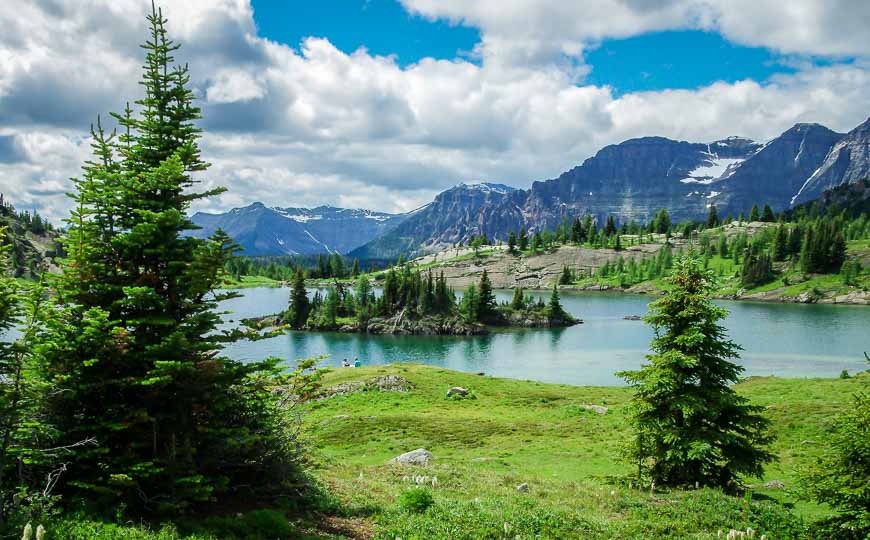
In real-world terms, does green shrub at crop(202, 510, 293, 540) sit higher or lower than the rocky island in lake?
higher

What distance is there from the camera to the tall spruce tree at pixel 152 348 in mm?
12383

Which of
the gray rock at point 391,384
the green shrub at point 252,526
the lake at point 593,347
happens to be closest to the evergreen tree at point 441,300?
the lake at point 593,347

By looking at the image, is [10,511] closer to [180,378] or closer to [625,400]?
[180,378]

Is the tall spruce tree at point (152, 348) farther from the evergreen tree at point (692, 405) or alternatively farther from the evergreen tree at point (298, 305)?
the evergreen tree at point (298, 305)

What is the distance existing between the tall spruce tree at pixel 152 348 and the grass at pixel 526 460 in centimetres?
441

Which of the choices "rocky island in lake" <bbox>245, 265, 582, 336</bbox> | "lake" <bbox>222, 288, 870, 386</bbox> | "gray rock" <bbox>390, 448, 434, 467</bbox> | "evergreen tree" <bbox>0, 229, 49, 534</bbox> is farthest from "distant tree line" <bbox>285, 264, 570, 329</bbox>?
"evergreen tree" <bbox>0, 229, 49, 534</bbox>

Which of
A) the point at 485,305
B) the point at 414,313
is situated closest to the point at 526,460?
the point at 414,313

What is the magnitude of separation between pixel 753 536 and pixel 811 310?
6773 inches

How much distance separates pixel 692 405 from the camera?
19375 millimetres

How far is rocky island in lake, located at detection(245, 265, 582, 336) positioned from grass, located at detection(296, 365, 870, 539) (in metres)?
76.0

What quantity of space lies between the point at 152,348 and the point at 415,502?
8832mm

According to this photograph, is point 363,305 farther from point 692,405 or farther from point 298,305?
point 692,405

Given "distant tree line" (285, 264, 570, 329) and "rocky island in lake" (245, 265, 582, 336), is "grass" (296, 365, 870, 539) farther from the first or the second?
"distant tree line" (285, 264, 570, 329)

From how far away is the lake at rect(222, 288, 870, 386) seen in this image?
84000 millimetres
